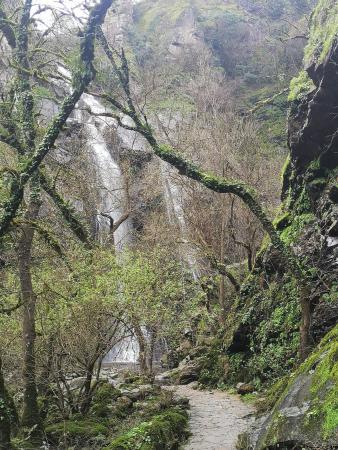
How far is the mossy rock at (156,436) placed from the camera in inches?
274

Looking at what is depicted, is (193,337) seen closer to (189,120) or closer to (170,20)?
(189,120)

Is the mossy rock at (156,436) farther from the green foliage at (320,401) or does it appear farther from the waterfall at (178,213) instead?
the waterfall at (178,213)

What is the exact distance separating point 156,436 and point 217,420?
2.54 meters

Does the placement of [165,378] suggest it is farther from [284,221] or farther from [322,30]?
[322,30]

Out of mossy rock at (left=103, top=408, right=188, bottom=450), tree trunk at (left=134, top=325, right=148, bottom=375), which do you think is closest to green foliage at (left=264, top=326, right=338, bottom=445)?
mossy rock at (left=103, top=408, right=188, bottom=450)

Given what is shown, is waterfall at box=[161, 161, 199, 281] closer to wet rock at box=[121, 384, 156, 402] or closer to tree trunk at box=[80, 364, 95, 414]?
wet rock at box=[121, 384, 156, 402]

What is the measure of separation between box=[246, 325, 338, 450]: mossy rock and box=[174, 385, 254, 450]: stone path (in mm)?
1705

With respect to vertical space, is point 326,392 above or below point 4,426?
above

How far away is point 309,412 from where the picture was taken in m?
5.16

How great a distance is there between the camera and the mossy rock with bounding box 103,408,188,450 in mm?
6957

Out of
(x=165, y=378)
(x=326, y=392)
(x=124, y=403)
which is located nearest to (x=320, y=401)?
(x=326, y=392)

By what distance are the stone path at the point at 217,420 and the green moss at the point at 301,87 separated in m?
8.67

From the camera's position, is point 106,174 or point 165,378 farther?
point 106,174

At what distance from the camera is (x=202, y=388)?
46.0 ft
